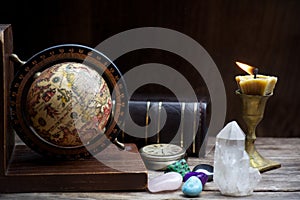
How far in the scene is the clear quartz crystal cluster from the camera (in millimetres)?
1304

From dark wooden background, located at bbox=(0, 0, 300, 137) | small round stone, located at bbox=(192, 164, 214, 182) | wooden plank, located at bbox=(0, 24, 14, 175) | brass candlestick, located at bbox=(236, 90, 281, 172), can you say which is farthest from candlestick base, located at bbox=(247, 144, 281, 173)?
wooden plank, located at bbox=(0, 24, 14, 175)

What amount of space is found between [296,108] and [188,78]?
0.37 m

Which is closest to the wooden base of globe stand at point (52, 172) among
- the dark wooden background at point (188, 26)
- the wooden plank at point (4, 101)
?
the wooden plank at point (4, 101)

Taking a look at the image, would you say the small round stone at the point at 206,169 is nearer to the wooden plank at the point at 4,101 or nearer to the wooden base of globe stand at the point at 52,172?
the wooden base of globe stand at the point at 52,172

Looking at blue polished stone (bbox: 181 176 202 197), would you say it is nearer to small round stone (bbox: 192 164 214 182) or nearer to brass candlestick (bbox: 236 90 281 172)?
small round stone (bbox: 192 164 214 182)

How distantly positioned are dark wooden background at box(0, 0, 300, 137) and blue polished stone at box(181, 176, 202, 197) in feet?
2.01

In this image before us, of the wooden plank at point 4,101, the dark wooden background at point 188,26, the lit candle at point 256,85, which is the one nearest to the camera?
the wooden plank at point 4,101

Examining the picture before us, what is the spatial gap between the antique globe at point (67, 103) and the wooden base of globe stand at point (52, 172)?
0.20 ft

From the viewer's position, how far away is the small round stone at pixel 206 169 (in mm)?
1407

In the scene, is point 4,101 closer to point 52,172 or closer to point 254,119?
point 52,172

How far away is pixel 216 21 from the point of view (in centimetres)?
181

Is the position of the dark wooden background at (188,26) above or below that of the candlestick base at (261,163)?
above

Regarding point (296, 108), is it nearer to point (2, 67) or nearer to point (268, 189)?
point (268, 189)

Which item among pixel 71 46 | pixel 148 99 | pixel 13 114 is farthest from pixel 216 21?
pixel 13 114
